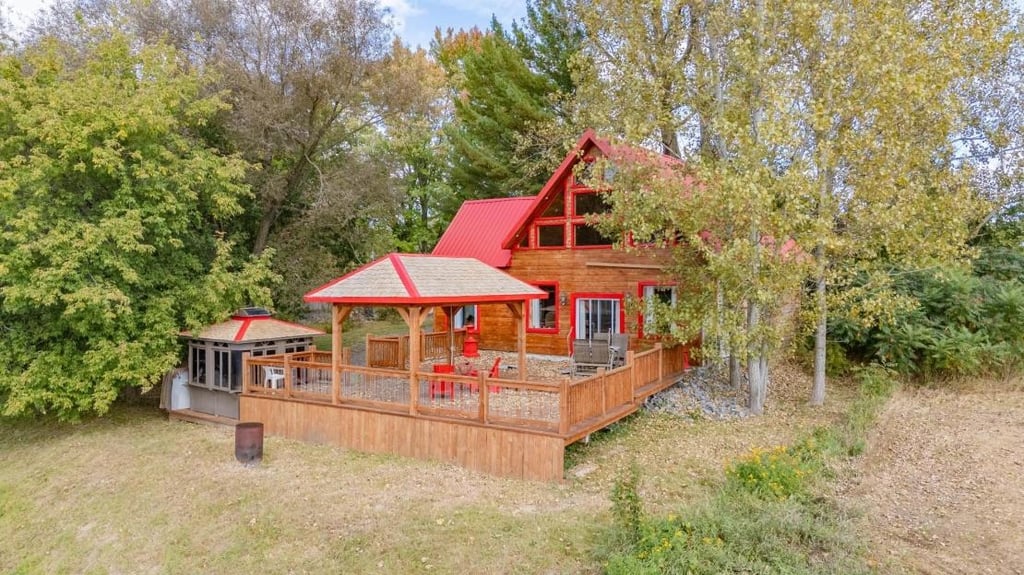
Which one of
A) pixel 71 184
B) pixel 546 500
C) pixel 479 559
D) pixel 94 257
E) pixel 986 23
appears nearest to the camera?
pixel 479 559

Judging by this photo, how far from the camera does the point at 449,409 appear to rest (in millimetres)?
8992

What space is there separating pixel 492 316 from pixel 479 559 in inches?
440

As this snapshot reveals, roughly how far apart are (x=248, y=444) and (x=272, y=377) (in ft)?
6.77

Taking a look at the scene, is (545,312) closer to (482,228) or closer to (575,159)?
(482,228)

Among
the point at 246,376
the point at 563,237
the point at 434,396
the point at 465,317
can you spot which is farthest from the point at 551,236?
the point at 246,376

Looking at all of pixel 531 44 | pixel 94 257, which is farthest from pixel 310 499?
pixel 531 44

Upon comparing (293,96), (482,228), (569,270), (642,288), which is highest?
(293,96)

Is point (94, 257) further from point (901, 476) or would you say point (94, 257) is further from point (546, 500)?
point (901, 476)

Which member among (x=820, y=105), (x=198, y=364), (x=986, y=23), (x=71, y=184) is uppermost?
(x=986, y=23)

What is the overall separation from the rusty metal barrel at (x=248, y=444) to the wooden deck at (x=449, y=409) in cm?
113

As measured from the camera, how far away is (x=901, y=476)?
305 inches

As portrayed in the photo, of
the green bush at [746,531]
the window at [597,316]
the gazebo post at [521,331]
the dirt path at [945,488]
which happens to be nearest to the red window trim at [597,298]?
the window at [597,316]

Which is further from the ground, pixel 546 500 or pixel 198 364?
pixel 198 364

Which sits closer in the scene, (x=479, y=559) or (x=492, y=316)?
(x=479, y=559)
